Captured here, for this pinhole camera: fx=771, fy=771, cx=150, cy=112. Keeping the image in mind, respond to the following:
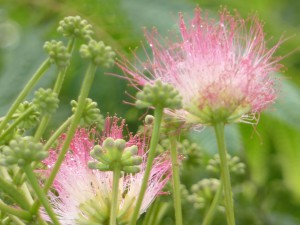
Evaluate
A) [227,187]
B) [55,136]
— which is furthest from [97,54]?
[227,187]

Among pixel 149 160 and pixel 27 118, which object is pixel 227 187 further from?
pixel 27 118

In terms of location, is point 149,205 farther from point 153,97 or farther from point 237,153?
point 237,153

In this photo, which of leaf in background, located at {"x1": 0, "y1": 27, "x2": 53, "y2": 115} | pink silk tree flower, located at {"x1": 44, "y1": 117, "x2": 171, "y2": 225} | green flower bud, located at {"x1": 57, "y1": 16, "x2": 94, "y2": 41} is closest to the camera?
green flower bud, located at {"x1": 57, "y1": 16, "x2": 94, "y2": 41}

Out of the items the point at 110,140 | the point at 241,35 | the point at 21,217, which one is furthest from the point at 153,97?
the point at 241,35

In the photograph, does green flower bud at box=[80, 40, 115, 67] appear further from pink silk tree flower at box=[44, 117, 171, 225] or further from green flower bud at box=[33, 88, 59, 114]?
pink silk tree flower at box=[44, 117, 171, 225]

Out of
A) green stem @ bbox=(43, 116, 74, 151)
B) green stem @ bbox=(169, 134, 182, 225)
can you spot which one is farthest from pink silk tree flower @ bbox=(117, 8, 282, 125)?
green stem @ bbox=(43, 116, 74, 151)

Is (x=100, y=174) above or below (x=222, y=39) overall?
below
